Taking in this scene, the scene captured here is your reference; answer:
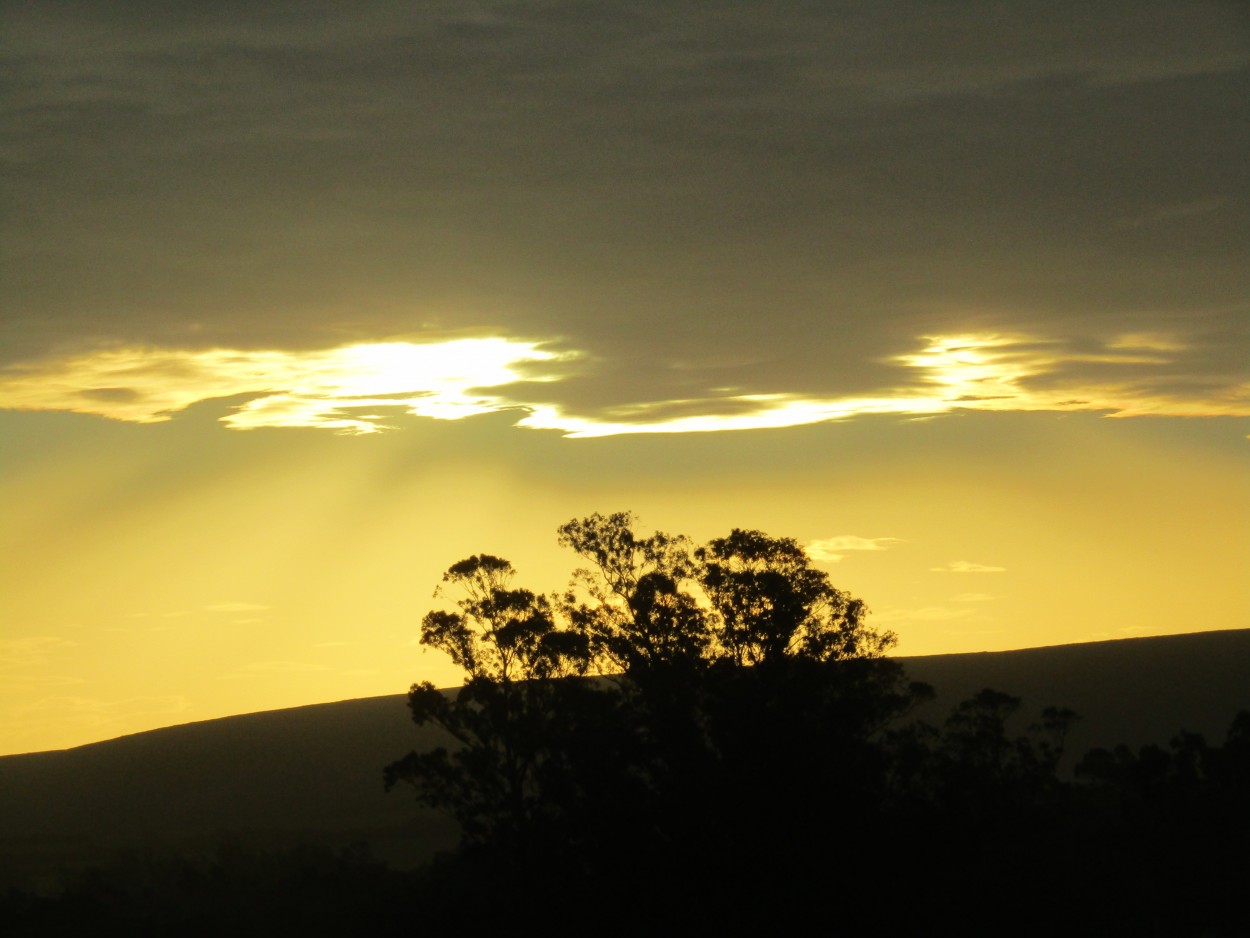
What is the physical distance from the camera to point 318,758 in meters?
133

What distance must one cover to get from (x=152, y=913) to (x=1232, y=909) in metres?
37.1

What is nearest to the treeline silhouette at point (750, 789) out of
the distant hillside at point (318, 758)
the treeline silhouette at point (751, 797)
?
the treeline silhouette at point (751, 797)

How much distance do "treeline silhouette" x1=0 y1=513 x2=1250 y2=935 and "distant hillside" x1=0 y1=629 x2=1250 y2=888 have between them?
2020 inches

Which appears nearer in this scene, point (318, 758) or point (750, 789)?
point (750, 789)

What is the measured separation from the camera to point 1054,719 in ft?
149

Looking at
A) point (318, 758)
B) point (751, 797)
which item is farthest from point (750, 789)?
point (318, 758)

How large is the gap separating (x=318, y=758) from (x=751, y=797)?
4352 inches

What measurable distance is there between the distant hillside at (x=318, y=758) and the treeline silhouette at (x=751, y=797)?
168 ft

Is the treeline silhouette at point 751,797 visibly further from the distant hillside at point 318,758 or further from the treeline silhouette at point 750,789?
the distant hillside at point 318,758

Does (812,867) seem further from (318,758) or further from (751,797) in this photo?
(318,758)

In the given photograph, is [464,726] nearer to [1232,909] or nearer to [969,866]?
[969,866]

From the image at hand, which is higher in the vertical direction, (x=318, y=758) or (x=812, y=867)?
(x=318, y=758)

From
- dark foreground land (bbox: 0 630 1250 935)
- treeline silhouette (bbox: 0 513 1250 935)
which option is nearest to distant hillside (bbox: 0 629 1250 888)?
dark foreground land (bbox: 0 630 1250 935)

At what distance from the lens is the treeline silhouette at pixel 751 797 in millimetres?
28406
